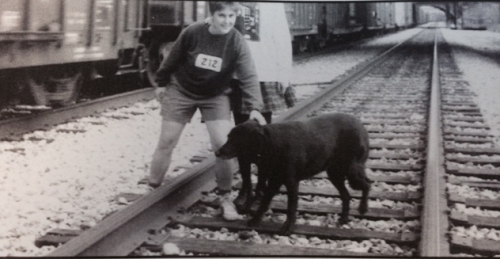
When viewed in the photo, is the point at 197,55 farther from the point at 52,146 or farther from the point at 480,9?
the point at 480,9

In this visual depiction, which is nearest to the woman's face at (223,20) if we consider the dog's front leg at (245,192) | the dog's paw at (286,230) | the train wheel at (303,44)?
the dog's front leg at (245,192)

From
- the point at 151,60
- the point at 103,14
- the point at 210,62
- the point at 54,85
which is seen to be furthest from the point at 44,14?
the point at 210,62

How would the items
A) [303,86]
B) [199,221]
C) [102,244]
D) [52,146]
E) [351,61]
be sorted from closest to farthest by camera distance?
1. [102,244]
2. [199,221]
3. [52,146]
4. [303,86]
5. [351,61]

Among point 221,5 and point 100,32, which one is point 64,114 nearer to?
point 100,32

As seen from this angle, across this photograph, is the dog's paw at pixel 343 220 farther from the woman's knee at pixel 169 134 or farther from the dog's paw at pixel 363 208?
the woman's knee at pixel 169 134

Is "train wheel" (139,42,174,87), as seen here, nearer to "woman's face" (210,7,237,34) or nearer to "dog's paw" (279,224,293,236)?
"woman's face" (210,7,237,34)

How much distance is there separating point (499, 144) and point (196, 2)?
155 centimetres

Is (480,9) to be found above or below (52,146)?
above

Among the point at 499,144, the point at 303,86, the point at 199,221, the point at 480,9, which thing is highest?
the point at 480,9

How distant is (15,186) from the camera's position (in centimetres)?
226

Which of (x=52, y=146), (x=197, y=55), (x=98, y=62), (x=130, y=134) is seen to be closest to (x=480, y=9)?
(x=197, y=55)

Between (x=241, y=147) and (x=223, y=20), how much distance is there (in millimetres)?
499

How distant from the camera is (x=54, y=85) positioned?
3453 mm

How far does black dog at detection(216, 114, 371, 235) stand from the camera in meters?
2.03
